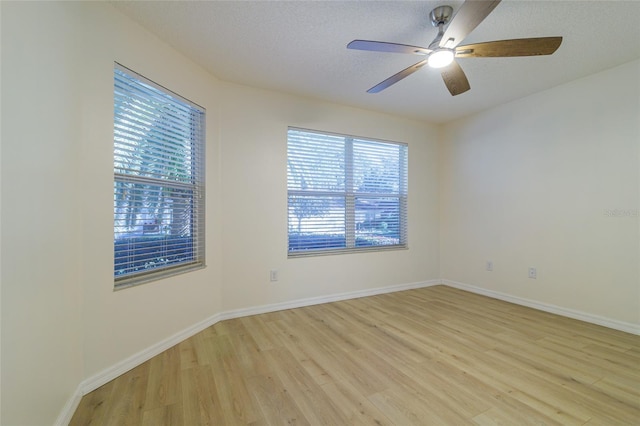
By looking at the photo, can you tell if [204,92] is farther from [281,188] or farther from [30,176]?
[30,176]

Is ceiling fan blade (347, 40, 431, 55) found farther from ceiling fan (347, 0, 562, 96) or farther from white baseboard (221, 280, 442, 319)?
white baseboard (221, 280, 442, 319)

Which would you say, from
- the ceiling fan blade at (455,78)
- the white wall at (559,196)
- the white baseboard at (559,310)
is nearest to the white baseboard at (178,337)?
the white baseboard at (559,310)

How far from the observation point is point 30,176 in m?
1.19

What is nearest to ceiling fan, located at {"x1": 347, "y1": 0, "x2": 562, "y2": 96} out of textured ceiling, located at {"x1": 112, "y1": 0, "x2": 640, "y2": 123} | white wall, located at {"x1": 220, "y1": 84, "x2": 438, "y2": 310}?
textured ceiling, located at {"x1": 112, "y1": 0, "x2": 640, "y2": 123}

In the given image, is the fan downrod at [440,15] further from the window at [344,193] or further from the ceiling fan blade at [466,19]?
the window at [344,193]

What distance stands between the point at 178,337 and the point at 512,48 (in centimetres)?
339

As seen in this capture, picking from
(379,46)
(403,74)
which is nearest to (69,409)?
(379,46)

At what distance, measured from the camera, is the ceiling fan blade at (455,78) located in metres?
2.02

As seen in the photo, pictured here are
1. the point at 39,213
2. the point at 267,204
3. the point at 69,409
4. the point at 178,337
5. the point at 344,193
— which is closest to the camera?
the point at 39,213

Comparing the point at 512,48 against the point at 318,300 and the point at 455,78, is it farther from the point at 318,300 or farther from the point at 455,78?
the point at 318,300

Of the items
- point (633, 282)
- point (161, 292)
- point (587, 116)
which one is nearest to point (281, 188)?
point (161, 292)

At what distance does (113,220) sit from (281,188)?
169cm

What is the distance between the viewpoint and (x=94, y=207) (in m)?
1.73

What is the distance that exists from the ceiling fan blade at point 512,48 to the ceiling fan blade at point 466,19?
10cm
